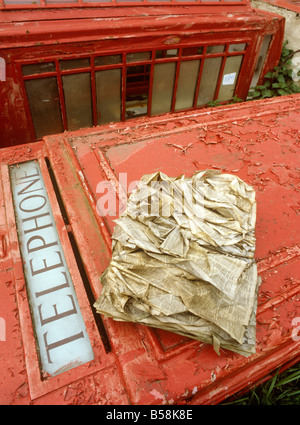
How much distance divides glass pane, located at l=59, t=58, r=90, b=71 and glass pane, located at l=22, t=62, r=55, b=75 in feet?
0.32

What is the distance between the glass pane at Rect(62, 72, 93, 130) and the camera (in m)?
3.02

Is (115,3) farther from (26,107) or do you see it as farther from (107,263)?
(107,263)

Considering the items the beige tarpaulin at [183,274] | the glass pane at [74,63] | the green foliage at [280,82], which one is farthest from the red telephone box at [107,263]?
the green foliage at [280,82]

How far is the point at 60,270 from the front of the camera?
1.63 metres

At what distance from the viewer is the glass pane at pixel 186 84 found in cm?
354

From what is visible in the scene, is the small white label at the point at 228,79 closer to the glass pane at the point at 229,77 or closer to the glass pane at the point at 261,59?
the glass pane at the point at 229,77

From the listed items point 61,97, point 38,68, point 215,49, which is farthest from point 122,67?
point 215,49

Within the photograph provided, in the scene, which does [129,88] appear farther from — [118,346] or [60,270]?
[118,346]

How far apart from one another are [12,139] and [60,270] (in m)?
2.12

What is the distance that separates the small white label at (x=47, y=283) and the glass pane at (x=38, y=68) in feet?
4.10

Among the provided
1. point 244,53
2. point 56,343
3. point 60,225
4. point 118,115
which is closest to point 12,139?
point 118,115

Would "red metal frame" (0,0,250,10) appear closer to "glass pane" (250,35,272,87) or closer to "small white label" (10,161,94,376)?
"glass pane" (250,35,272,87)

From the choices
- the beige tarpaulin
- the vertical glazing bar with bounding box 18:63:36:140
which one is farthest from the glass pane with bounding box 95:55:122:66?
the beige tarpaulin
